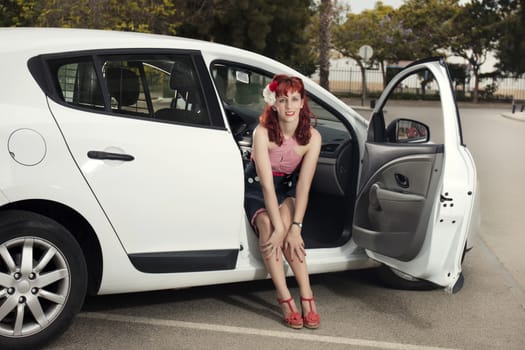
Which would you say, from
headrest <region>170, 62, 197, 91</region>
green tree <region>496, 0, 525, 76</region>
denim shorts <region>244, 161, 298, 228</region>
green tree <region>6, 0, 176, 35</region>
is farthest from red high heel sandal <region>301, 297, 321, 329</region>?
green tree <region>496, 0, 525, 76</region>

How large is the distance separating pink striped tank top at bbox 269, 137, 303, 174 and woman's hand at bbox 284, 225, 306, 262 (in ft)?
1.19

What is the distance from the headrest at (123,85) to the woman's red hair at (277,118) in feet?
2.52

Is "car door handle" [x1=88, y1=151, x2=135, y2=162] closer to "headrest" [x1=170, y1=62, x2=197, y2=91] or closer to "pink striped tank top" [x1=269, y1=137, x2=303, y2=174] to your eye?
"headrest" [x1=170, y1=62, x2=197, y2=91]

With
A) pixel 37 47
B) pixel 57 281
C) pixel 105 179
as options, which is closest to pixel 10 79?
pixel 37 47

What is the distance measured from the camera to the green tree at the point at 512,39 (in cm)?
4544

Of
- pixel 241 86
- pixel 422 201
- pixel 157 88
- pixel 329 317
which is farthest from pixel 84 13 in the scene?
pixel 422 201

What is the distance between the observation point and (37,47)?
13.8 feet

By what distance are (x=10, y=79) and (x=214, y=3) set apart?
25.3 meters

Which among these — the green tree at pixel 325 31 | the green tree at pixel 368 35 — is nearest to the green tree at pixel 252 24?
the green tree at pixel 325 31

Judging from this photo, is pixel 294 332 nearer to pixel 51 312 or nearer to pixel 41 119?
pixel 51 312

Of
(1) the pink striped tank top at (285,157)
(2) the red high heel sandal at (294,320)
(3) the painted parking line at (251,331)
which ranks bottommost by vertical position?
(3) the painted parking line at (251,331)

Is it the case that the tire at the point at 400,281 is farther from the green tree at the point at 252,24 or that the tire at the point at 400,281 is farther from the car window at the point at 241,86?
the green tree at the point at 252,24

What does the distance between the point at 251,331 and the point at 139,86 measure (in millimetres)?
1487

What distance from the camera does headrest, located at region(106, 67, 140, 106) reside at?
4.41 m
